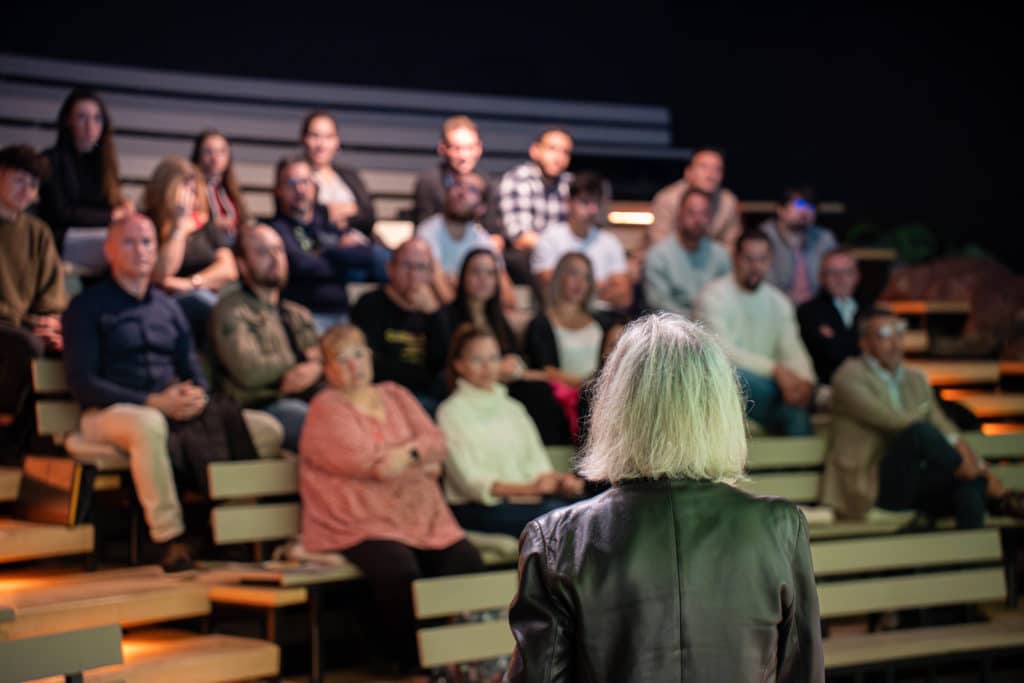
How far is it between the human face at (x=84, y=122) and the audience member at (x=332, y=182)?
1104 mm

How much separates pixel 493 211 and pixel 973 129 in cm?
344

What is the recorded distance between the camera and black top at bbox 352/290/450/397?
5.93m

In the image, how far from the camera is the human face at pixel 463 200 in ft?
22.3

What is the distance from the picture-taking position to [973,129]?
9.07 m

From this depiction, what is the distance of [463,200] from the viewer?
6785 millimetres

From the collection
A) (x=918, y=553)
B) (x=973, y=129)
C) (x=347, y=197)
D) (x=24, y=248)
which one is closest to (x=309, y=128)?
(x=347, y=197)

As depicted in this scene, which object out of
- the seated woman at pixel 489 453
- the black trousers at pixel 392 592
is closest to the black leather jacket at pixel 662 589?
the black trousers at pixel 392 592

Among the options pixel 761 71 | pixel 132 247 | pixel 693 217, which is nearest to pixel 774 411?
pixel 693 217

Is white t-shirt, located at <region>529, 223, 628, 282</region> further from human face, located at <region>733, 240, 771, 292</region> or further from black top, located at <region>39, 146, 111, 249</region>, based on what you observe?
black top, located at <region>39, 146, 111, 249</region>

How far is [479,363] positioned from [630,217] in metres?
3.23

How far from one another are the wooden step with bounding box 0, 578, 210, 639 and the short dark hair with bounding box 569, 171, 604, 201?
3248 mm

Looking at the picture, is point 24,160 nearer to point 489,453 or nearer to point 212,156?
point 212,156

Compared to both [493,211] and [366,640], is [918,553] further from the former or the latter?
[493,211]

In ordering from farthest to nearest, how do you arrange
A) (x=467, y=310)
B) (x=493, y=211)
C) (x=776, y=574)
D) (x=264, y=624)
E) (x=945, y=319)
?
(x=945, y=319), (x=493, y=211), (x=467, y=310), (x=264, y=624), (x=776, y=574)
